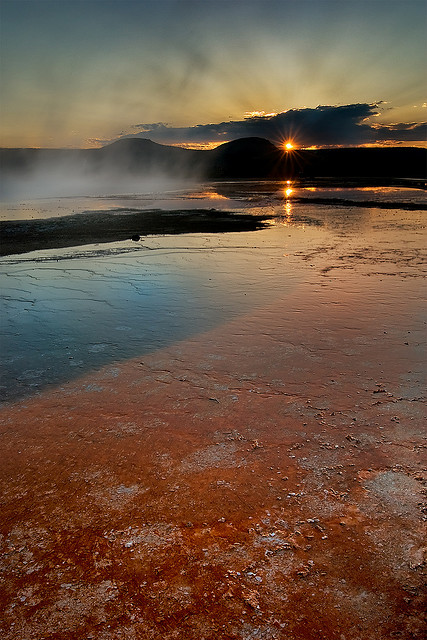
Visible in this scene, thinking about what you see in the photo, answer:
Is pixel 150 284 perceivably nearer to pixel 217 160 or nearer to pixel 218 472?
pixel 218 472

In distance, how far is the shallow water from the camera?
5020 mm

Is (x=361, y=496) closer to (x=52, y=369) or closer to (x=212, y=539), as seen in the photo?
(x=212, y=539)

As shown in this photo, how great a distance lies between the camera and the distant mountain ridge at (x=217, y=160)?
9594 centimetres

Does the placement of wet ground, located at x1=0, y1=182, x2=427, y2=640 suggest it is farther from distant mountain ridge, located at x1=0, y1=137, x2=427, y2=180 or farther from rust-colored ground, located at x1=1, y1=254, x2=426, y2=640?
distant mountain ridge, located at x1=0, y1=137, x2=427, y2=180

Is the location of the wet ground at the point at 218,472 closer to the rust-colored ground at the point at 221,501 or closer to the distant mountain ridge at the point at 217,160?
the rust-colored ground at the point at 221,501

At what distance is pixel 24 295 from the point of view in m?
7.34

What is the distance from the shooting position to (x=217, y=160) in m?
127

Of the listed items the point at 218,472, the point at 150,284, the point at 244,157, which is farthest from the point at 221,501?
the point at 244,157

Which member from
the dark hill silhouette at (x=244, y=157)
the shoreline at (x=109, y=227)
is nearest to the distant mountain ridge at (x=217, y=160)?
the dark hill silhouette at (x=244, y=157)

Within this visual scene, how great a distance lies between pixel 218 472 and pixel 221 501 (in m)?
0.28

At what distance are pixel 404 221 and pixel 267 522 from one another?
15584 millimetres

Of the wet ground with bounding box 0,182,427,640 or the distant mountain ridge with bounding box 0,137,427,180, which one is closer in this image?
the wet ground with bounding box 0,182,427,640

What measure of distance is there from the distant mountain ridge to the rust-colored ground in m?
88.9

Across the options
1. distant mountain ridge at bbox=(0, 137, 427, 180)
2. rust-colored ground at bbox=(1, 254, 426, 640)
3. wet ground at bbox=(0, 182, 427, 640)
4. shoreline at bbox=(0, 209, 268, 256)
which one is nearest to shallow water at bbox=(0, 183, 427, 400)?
wet ground at bbox=(0, 182, 427, 640)
